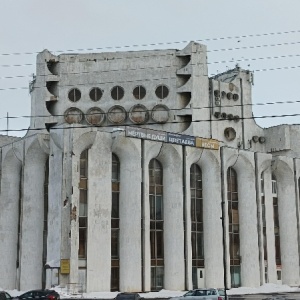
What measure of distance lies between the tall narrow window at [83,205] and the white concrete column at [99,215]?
0.47 m

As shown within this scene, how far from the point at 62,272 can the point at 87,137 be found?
1185 centimetres

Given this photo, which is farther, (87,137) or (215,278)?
(215,278)

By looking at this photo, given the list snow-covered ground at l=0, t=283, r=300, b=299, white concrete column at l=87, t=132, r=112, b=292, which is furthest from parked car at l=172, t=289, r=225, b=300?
white concrete column at l=87, t=132, r=112, b=292

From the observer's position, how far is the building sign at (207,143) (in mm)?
57844

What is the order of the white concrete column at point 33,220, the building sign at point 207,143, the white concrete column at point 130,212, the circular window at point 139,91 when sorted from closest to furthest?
the white concrete column at point 130,212 < the white concrete column at point 33,220 < the building sign at point 207,143 < the circular window at point 139,91

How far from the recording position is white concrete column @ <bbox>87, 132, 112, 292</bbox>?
49.9 m

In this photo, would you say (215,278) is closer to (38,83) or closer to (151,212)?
(151,212)

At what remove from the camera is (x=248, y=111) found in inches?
2830

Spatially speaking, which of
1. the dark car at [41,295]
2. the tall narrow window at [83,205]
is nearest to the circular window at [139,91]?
the tall narrow window at [83,205]

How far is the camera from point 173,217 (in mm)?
54625

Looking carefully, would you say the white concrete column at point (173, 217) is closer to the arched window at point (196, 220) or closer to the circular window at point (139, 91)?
the arched window at point (196, 220)

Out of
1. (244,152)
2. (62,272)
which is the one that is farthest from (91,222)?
(244,152)

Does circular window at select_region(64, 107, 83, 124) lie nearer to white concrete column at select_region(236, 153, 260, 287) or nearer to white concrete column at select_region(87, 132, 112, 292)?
white concrete column at select_region(87, 132, 112, 292)

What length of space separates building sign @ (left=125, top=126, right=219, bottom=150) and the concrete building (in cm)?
11
